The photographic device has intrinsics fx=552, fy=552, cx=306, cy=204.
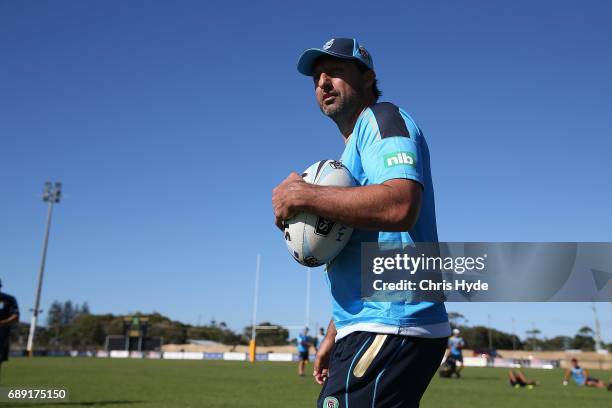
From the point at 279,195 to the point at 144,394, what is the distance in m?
11.0

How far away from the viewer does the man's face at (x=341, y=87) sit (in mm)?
2424

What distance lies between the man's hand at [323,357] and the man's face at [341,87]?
3.44 ft

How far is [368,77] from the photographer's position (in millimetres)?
2500

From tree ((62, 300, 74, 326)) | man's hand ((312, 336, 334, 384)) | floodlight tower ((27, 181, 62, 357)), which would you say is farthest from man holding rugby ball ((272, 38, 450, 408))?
tree ((62, 300, 74, 326))

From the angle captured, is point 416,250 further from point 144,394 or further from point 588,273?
point 144,394

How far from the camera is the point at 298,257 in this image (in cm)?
233

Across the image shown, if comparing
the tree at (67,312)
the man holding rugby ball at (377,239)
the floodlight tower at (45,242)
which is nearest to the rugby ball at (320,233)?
the man holding rugby ball at (377,239)

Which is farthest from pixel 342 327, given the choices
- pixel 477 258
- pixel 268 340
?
pixel 268 340

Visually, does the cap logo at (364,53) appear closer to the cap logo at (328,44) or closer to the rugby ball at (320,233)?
the cap logo at (328,44)

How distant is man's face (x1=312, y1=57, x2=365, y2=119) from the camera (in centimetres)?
242

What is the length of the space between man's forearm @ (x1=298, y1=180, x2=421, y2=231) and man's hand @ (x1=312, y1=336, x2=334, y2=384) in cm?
83

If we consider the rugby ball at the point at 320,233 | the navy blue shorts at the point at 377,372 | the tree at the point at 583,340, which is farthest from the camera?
the tree at the point at 583,340

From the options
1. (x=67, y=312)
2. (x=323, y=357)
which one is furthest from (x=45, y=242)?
(x=67, y=312)

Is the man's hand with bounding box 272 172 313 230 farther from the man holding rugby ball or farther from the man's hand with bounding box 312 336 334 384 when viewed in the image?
the man's hand with bounding box 312 336 334 384
